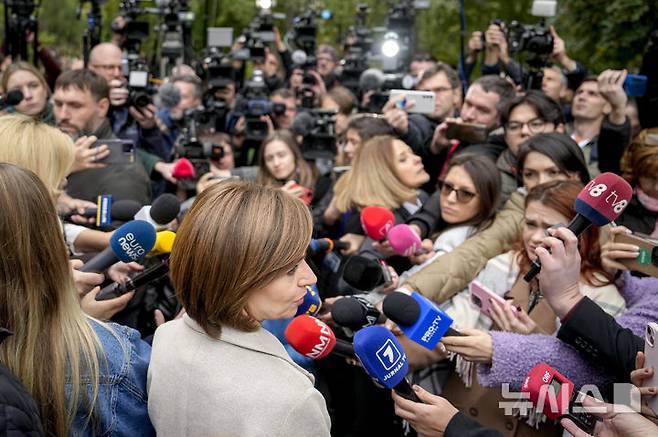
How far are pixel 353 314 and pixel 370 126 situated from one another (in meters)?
2.49

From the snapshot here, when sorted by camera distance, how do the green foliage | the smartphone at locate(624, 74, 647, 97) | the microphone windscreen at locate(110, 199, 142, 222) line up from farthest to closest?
1. the green foliage
2. the smartphone at locate(624, 74, 647, 97)
3. the microphone windscreen at locate(110, 199, 142, 222)

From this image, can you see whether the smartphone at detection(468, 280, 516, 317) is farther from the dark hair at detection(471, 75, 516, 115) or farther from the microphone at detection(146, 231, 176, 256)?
the dark hair at detection(471, 75, 516, 115)

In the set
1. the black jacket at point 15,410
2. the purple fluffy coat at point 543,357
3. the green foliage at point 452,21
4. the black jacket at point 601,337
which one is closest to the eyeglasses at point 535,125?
the purple fluffy coat at point 543,357

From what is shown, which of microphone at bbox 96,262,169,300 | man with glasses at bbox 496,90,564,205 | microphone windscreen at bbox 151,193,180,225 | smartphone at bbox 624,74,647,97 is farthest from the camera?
smartphone at bbox 624,74,647,97

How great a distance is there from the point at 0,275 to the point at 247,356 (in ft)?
1.86

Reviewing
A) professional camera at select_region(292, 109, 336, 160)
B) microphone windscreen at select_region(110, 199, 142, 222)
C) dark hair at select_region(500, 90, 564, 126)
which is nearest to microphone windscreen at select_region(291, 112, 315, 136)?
professional camera at select_region(292, 109, 336, 160)

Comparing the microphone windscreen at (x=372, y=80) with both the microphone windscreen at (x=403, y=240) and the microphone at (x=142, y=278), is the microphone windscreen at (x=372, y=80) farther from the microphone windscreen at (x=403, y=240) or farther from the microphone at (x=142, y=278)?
the microphone at (x=142, y=278)

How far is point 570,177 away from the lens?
3199mm

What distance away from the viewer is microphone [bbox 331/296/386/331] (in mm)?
2051

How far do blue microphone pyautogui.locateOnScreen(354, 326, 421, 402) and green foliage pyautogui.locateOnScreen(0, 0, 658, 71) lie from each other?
5690 mm

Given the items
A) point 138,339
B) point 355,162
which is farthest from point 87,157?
point 138,339

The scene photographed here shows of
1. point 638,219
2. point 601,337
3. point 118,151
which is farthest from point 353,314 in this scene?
point 118,151

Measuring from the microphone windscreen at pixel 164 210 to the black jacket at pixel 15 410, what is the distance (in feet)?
4.49

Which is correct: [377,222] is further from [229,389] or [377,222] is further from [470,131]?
[229,389]
